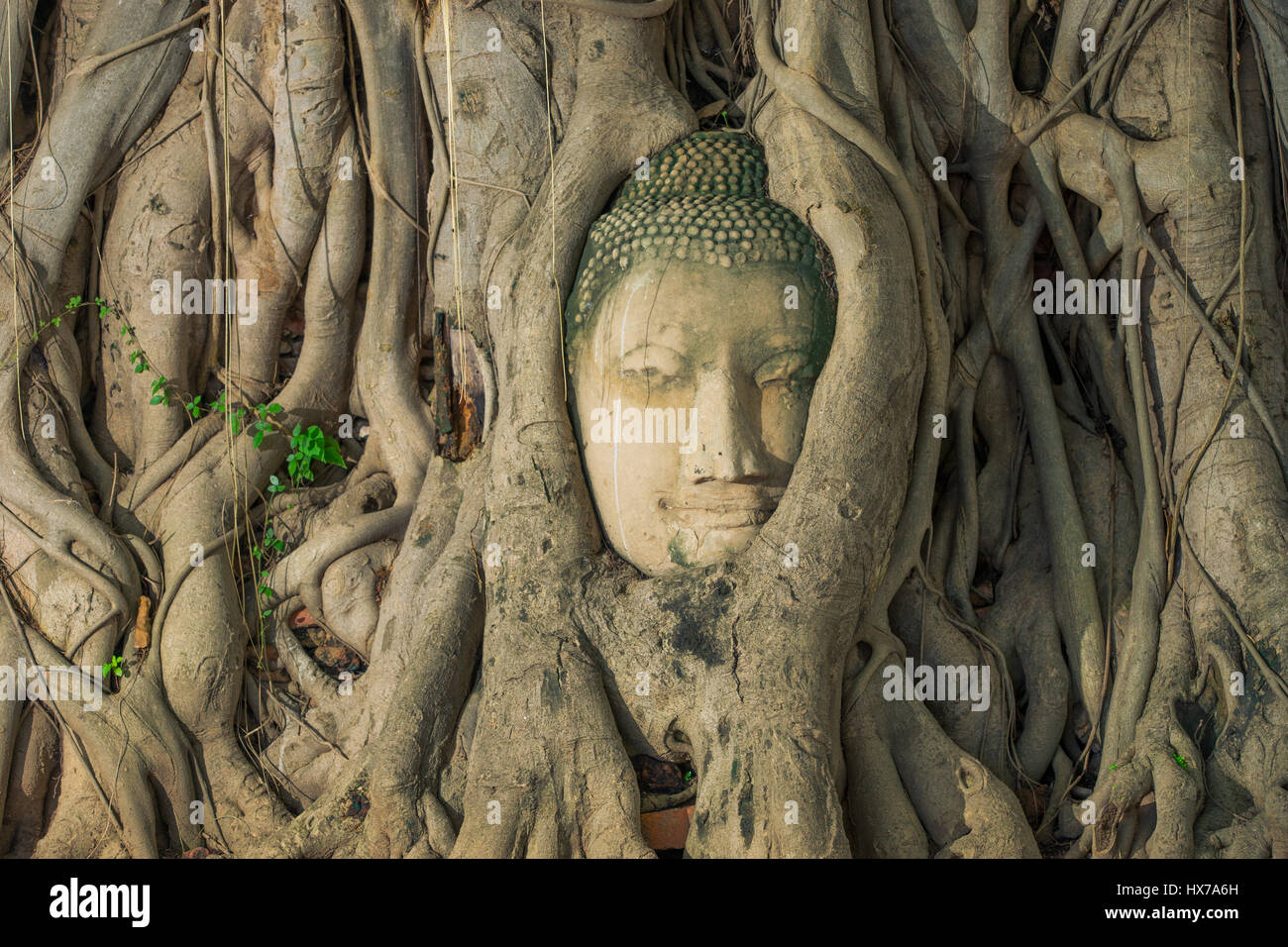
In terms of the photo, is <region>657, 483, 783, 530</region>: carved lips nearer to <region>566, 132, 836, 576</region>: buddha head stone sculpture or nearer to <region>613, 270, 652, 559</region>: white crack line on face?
<region>566, 132, 836, 576</region>: buddha head stone sculpture

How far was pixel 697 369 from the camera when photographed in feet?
11.2

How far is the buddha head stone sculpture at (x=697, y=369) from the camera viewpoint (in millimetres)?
3424

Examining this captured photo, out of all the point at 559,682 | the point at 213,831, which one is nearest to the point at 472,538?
the point at 559,682

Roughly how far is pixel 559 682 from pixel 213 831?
1.36 meters

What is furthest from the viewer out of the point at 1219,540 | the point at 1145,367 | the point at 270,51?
the point at 270,51

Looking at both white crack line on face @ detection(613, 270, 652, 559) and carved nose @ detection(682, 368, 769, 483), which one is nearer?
carved nose @ detection(682, 368, 769, 483)

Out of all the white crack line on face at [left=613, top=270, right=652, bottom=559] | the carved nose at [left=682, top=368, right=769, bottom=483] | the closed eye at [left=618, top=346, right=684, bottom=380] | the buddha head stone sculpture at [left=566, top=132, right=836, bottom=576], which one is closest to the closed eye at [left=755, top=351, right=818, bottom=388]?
the buddha head stone sculpture at [left=566, top=132, right=836, bottom=576]

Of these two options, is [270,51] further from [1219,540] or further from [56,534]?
[1219,540]

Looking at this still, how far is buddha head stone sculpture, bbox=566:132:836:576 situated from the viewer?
3.42 meters

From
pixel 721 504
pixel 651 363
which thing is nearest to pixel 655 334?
pixel 651 363

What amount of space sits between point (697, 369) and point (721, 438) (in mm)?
210

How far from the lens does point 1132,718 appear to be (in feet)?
12.1

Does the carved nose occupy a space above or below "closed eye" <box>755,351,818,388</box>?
below

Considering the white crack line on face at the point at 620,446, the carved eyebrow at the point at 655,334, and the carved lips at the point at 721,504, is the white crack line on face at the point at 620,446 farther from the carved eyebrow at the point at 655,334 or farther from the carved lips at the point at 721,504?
the carved lips at the point at 721,504
